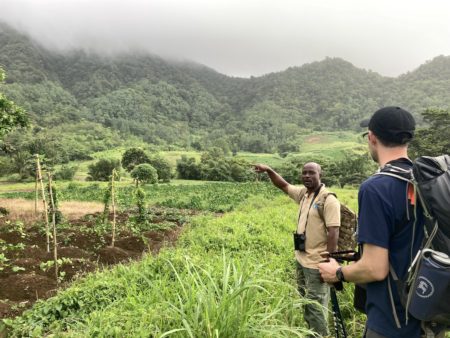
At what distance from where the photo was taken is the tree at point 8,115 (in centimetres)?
1012

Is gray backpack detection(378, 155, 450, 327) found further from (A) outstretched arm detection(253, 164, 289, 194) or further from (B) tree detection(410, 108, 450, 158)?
(B) tree detection(410, 108, 450, 158)

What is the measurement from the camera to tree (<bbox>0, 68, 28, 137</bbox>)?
1012 centimetres

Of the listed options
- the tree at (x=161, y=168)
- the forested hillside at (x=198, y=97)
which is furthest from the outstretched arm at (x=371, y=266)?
the forested hillside at (x=198, y=97)

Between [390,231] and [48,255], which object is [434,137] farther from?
[390,231]

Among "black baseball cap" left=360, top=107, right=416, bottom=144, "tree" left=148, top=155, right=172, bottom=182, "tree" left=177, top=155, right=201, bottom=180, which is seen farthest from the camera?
"tree" left=177, top=155, right=201, bottom=180

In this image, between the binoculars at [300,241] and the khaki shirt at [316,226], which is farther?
the binoculars at [300,241]

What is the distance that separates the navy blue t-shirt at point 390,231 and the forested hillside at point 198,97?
93.2 m

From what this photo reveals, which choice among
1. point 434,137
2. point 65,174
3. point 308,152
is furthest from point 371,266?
point 308,152

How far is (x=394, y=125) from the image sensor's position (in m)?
2.21

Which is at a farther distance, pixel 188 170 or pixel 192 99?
pixel 192 99

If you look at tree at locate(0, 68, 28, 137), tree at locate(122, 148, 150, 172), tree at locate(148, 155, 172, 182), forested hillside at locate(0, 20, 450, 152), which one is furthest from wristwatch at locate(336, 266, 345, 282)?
forested hillside at locate(0, 20, 450, 152)

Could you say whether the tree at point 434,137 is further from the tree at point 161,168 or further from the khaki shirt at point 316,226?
the khaki shirt at point 316,226

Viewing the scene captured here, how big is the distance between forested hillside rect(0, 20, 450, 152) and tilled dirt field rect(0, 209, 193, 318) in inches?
3370

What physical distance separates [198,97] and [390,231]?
151309 mm
